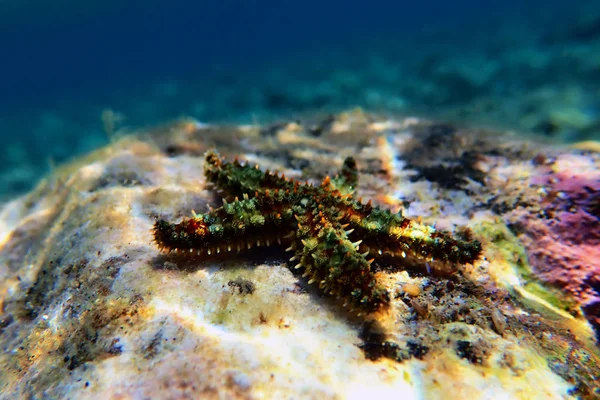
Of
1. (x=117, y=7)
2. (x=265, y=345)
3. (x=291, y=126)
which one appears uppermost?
(x=117, y=7)

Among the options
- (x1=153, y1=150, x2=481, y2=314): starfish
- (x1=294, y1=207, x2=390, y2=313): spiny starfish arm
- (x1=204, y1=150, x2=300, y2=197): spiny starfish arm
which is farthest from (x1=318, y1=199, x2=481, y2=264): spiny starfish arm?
(x1=204, y1=150, x2=300, y2=197): spiny starfish arm

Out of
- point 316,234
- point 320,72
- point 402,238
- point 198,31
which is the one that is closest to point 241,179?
point 316,234

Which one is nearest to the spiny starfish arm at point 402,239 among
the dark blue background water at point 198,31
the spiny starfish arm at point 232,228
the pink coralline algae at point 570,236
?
the spiny starfish arm at point 232,228

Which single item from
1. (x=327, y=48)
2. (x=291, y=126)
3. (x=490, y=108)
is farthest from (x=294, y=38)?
(x=291, y=126)

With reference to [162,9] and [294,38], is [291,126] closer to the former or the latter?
[294,38]

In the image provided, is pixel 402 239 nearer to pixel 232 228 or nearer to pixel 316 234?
pixel 316 234

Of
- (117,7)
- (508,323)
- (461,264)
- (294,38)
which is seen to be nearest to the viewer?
(508,323)
